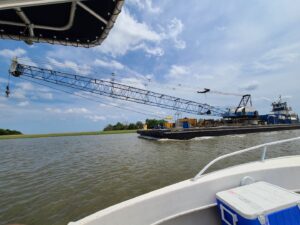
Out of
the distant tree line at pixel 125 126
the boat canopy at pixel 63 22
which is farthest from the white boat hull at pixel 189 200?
the distant tree line at pixel 125 126

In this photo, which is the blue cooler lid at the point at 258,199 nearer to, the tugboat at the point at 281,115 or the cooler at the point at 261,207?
the cooler at the point at 261,207

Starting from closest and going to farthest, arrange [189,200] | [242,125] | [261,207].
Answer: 1. [261,207]
2. [189,200]
3. [242,125]

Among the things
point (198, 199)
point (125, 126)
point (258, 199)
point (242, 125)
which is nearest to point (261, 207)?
point (258, 199)

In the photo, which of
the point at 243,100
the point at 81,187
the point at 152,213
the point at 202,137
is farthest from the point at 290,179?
the point at 243,100

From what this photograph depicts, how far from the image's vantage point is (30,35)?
3.62m

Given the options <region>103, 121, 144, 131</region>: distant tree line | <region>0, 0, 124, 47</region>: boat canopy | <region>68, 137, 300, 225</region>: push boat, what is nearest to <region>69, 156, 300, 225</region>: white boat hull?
<region>68, 137, 300, 225</region>: push boat

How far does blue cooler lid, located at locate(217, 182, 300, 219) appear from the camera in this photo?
166 cm

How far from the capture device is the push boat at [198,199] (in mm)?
1995

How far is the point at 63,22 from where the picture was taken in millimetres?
3488

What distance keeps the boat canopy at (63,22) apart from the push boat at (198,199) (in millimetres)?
2825

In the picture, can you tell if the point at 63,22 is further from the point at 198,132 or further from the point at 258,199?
the point at 198,132

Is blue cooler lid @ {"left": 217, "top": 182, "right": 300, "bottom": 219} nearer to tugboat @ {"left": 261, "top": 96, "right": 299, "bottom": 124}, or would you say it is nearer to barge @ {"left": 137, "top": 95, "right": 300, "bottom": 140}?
barge @ {"left": 137, "top": 95, "right": 300, "bottom": 140}

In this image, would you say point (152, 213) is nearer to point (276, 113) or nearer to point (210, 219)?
point (210, 219)

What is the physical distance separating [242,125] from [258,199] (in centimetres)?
4015
